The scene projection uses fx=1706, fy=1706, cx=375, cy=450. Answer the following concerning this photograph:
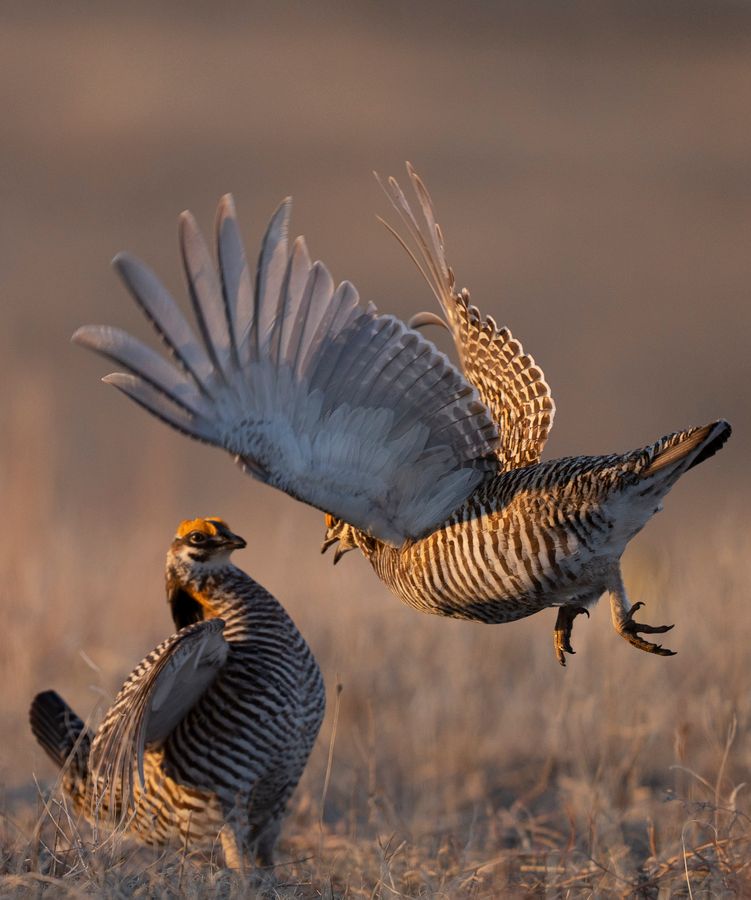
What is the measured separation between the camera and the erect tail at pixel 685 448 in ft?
12.9

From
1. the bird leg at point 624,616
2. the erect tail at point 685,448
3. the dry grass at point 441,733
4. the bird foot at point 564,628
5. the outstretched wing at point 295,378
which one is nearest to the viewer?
the outstretched wing at point 295,378

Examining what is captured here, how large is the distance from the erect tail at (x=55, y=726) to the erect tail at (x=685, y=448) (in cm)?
207

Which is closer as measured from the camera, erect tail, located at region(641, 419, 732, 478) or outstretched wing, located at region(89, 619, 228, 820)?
erect tail, located at region(641, 419, 732, 478)

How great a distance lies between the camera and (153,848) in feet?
16.3

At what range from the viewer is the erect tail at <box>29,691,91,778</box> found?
520cm

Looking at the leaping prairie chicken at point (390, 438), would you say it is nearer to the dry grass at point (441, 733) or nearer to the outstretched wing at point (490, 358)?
the outstretched wing at point (490, 358)

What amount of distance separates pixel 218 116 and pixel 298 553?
18463mm

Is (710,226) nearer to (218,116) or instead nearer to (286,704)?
(218,116)

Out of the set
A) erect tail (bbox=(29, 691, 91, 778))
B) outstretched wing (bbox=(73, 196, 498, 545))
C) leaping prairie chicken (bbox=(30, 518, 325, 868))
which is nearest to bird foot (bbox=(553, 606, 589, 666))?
outstretched wing (bbox=(73, 196, 498, 545))

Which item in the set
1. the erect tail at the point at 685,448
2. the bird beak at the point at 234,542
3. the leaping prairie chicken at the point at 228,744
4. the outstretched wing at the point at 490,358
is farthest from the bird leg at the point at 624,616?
the bird beak at the point at 234,542

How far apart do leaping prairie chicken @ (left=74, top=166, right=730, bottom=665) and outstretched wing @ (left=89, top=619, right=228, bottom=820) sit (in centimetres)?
55

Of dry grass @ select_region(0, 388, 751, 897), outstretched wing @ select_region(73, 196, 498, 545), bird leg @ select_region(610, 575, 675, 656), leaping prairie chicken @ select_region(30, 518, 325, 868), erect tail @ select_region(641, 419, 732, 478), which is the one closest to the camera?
outstretched wing @ select_region(73, 196, 498, 545)

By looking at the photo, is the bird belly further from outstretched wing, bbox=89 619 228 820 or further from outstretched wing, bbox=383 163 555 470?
outstretched wing, bbox=89 619 228 820

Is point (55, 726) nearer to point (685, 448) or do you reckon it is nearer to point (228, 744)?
point (228, 744)
